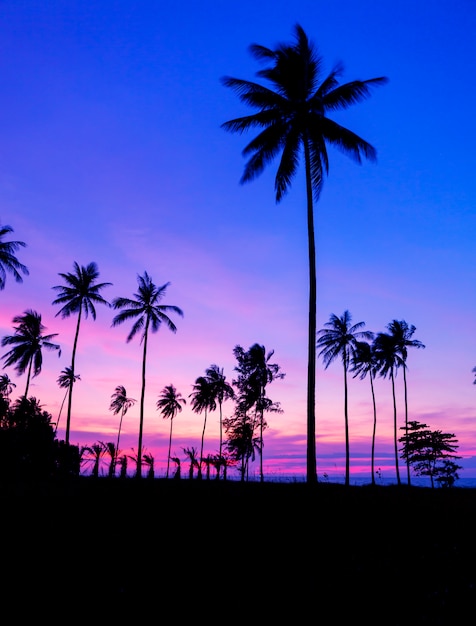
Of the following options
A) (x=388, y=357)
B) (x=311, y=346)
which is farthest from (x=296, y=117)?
(x=388, y=357)

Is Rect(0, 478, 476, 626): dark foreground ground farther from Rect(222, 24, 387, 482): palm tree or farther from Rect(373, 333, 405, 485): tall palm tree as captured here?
Rect(373, 333, 405, 485): tall palm tree

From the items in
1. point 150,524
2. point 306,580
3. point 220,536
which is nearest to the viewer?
point 306,580

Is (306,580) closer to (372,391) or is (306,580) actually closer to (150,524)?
(150,524)

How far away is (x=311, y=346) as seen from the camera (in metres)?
17.0

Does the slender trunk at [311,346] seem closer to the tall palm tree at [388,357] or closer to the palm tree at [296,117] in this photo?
the palm tree at [296,117]

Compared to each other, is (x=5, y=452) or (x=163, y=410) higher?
(x=163, y=410)

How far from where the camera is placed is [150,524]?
11188 mm

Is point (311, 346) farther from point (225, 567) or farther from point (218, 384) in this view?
point (218, 384)

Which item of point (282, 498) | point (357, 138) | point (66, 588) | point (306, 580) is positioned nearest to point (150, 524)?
point (66, 588)

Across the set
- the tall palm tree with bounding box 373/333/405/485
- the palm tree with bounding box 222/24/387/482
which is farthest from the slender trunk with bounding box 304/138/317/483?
the tall palm tree with bounding box 373/333/405/485

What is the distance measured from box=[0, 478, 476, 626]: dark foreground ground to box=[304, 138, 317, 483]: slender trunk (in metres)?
2.61

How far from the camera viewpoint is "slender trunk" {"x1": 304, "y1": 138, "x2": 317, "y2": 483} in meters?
16.1

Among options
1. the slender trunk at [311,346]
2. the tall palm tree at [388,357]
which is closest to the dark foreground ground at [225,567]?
the slender trunk at [311,346]

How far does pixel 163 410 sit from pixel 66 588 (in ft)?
215
